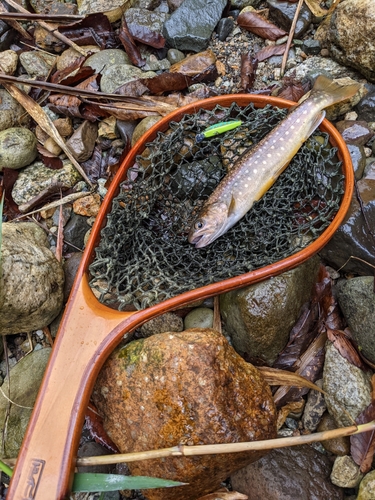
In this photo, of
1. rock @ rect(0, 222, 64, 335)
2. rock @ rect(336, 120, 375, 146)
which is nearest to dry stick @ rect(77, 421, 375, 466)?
rock @ rect(0, 222, 64, 335)

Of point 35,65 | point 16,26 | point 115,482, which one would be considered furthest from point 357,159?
point 16,26

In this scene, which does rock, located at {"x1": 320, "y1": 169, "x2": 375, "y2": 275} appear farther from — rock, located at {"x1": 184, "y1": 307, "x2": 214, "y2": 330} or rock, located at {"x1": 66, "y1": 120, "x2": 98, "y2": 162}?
rock, located at {"x1": 66, "y1": 120, "x2": 98, "y2": 162}

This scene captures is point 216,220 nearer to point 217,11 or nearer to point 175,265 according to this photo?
point 175,265

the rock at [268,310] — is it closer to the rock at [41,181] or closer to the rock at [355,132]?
the rock at [355,132]

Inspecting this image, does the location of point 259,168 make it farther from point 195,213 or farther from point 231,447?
point 231,447

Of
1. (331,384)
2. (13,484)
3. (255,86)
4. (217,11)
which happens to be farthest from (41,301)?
(217,11)

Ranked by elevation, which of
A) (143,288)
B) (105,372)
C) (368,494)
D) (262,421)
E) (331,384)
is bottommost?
(368,494)
